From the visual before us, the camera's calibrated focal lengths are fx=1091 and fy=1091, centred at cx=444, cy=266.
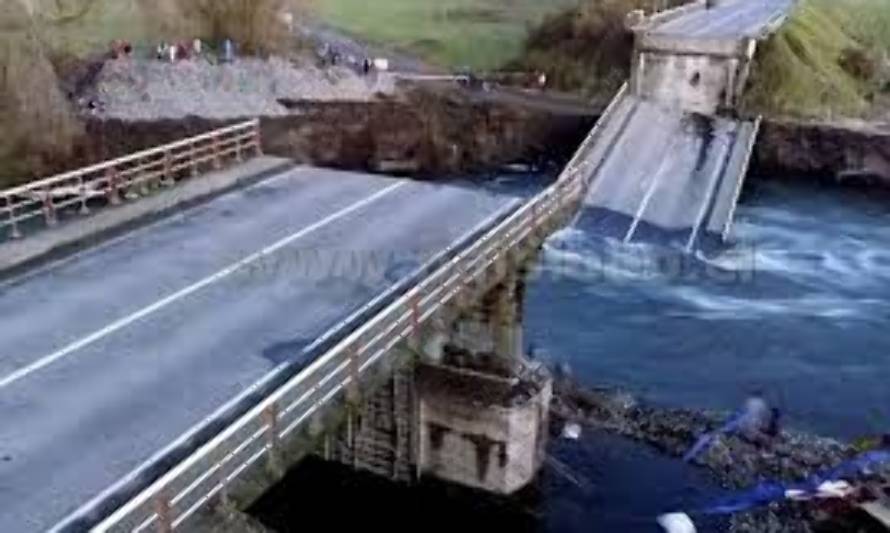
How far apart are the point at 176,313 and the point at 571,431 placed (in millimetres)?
14454

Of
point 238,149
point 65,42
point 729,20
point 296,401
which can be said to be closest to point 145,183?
point 238,149

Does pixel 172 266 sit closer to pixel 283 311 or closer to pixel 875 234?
pixel 283 311

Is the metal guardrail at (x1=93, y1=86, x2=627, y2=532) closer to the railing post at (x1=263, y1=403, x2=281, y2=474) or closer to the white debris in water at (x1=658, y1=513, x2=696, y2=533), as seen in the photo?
the railing post at (x1=263, y1=403, x2=281, y2=474)

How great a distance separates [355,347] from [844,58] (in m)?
70.6

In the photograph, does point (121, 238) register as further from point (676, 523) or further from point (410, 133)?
point (410, 133)

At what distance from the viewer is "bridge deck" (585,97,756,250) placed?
56094 millimetres

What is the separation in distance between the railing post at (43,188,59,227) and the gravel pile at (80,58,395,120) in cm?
4071

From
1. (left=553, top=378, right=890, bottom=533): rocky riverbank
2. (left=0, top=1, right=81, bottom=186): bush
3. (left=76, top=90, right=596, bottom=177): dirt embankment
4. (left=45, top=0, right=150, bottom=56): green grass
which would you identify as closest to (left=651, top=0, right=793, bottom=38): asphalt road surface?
(left=76, top=90, right=596, bottom=177): dirt embankment

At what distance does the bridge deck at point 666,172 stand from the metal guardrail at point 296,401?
1153 inches

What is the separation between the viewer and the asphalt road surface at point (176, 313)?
1766cm

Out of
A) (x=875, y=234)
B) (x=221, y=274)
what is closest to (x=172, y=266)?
(x=221, y=274)

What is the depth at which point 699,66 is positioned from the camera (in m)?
71.0

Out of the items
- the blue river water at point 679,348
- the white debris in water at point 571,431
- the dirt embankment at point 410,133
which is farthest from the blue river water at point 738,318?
the dirt embankment at point 410,133

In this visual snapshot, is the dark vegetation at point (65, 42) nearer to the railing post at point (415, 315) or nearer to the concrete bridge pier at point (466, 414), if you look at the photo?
the concrete bridge pier at point (466, 414)
